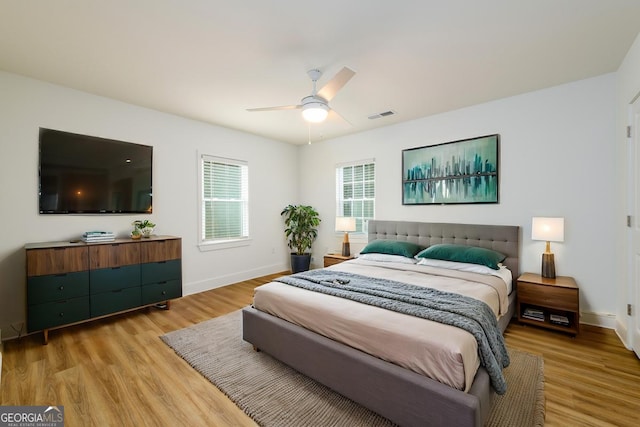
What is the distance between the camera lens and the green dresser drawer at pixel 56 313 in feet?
8.86

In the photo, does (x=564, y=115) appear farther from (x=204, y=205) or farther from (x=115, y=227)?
(x=115, y=227)

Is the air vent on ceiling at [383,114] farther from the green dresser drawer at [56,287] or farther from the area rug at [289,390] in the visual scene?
the green dresser drawer at [56,287]

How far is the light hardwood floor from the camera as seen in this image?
1824mm

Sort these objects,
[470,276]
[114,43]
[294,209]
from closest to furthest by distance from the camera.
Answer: [114,43]
[470,276]
[294,209]

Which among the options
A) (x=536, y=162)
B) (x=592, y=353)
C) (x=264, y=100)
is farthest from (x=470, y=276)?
(x=264, y=100)

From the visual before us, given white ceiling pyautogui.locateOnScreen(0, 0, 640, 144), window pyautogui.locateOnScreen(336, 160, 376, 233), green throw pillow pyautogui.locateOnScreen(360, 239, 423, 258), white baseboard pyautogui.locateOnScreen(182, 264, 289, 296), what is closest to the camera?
white ceiling pyautogui.locateOnScreen(0, 0, 640, 144)

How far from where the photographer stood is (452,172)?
406 cm

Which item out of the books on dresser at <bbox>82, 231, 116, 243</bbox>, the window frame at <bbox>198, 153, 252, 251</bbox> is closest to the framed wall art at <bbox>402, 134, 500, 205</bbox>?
the window frame at <bbox>198, 153, 252, 251</bbox>

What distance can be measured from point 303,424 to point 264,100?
11.3ft

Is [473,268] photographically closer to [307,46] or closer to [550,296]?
[550,296]

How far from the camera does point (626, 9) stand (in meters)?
2.01

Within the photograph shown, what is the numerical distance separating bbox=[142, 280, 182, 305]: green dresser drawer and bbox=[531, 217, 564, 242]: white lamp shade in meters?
4.56

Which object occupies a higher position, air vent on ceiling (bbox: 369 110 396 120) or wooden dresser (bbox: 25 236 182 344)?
air vent on ceiling (bbox: 369 110 396 120)

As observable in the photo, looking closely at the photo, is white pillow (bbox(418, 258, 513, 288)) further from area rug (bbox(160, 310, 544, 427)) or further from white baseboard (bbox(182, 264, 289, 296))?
white baseboard (bbox(182, 264, 289, 296))
